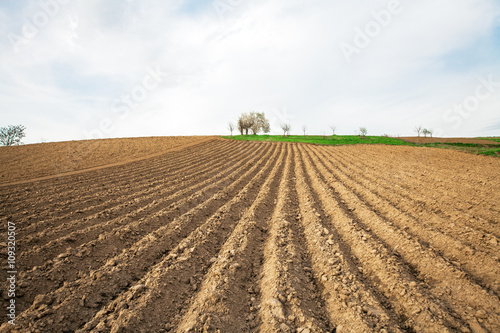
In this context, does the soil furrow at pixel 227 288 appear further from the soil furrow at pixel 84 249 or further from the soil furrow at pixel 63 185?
the soil furrow at pixel 63 185

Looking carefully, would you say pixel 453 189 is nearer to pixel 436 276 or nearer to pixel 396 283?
pixel 436 276

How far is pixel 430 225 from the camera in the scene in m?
5.19

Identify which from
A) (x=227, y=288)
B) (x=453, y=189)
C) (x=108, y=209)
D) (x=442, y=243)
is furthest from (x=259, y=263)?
(x=453, y=189)

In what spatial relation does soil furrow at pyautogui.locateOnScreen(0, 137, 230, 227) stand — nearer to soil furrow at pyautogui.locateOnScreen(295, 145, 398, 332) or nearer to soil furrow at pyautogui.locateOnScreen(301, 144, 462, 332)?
soil furrow at pyautogui.locateOnScreen(295, 145, 398, 332)

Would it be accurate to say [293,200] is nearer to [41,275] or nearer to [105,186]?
[41,275]

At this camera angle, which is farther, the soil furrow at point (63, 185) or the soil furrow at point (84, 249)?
the soil furrow at point (63, 185)

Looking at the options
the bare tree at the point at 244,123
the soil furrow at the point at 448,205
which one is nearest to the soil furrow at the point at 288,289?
the soil furrow at the point at 448,205

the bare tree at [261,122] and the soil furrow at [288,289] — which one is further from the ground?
the bare tree at [261,122]

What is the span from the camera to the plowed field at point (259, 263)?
271 centimetres

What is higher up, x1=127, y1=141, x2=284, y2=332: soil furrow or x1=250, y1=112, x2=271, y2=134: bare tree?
x1=250, y1=112, x2=271, y2=134: bare tree

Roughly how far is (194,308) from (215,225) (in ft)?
8.61

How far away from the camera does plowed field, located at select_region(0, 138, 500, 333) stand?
2713 millimetres

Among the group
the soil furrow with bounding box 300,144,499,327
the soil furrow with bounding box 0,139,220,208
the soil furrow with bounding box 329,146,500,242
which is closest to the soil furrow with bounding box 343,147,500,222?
the soil furrow with bounding box 329,146,500,242

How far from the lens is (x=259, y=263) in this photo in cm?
402
